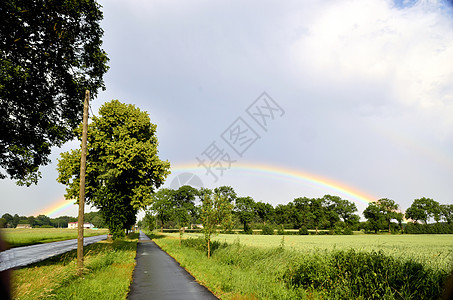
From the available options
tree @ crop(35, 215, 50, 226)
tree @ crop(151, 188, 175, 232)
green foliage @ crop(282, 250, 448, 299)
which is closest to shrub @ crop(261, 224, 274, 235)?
tree @ crop(151, 188, 175, 232)

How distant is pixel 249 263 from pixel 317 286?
630cm

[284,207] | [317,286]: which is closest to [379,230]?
[284,207]

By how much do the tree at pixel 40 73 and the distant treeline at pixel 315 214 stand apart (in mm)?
65495

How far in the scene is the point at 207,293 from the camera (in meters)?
10.1

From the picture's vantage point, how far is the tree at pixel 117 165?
2478 centimetres

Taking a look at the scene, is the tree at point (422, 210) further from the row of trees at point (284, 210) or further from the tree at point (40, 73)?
the tree at point (40, 73)

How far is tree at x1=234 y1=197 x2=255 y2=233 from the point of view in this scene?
112 metres

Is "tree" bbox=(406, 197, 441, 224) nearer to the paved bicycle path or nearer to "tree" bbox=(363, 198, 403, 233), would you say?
"tree" bbox=(363, 198, 403, 233)

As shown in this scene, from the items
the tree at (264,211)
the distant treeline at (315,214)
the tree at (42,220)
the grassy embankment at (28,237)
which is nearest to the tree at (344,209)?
the distant treeline at (315,214)

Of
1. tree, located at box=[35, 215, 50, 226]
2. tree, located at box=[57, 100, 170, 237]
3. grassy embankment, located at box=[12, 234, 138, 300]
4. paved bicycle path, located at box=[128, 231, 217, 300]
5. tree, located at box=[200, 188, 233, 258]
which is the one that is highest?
tree, located at box=[57, 100, 170, 237]

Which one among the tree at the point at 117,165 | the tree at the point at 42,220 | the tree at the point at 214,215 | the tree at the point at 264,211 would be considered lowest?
the tree at the point at 42,220

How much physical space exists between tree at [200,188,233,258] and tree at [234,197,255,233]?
8523cm

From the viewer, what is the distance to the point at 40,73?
14438mm

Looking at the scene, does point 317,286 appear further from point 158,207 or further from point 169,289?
point 158,207
